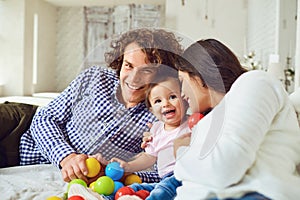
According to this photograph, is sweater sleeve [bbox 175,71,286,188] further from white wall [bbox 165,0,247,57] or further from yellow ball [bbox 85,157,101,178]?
white wall [bbox 165,0,247,57]

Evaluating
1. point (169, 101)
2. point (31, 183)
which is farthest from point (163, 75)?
point (31, 183)

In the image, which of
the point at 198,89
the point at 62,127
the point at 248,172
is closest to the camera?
the point at 248,172

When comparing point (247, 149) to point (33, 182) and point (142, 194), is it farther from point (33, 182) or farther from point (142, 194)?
point (33, 182)

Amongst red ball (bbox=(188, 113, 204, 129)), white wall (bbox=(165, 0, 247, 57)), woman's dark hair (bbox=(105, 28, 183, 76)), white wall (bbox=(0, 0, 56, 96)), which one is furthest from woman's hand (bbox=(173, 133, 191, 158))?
white wall (bbox=(165, 0, 247, 57))

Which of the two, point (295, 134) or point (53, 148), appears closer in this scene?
point (295, 134)

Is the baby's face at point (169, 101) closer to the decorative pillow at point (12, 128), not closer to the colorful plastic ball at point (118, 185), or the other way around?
the colorful plastic ball at point (118, 185)

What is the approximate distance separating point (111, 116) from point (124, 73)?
11 centimetres

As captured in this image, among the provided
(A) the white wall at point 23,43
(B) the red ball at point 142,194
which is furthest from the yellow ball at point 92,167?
(A) the white wall at point 23,43

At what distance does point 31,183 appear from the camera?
2.88ft

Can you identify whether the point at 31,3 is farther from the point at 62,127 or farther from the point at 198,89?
the point at 198,89

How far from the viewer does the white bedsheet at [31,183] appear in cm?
78

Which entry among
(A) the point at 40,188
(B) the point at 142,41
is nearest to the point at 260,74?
(B) the point at 142,41

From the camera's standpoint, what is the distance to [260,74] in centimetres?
47

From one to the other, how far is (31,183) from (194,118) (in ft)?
1.66
